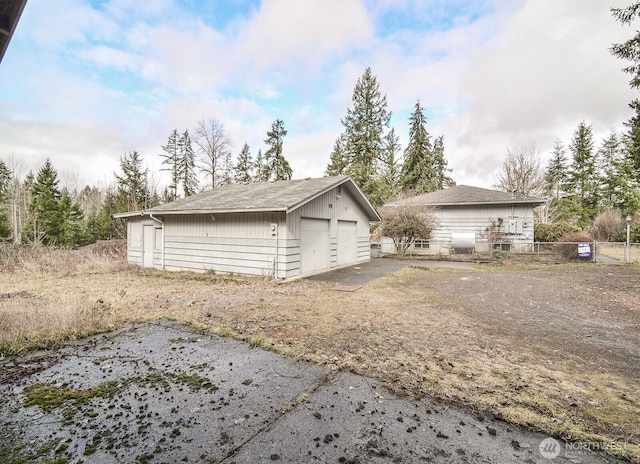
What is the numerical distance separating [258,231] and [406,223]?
9.36 m

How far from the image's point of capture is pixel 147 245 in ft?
43.4

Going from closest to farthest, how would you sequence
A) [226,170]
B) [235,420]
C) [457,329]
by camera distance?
1. [235,420]
2. [457,329]
3. [226,170]

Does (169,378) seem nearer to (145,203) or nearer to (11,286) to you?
(11,286)

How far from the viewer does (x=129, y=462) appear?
1998 mm

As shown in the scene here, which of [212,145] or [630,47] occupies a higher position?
[212,145]

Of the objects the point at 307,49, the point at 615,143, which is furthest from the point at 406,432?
the point at 615,143

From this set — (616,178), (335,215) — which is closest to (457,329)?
(335,215)

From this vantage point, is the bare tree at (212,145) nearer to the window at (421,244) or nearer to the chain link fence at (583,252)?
the window at (421,244)

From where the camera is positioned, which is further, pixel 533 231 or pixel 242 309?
pixel 533 231

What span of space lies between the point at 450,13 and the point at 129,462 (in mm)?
14043

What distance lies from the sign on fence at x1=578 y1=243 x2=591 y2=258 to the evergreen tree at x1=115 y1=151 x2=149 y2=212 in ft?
102

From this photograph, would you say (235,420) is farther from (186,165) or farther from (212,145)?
(186,165)

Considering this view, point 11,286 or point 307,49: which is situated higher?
point 307,49

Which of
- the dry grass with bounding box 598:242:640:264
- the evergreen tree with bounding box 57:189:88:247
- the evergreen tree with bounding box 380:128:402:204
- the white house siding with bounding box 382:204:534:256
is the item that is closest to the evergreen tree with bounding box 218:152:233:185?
the evergreen tree with bounding box 57:189:88:247
